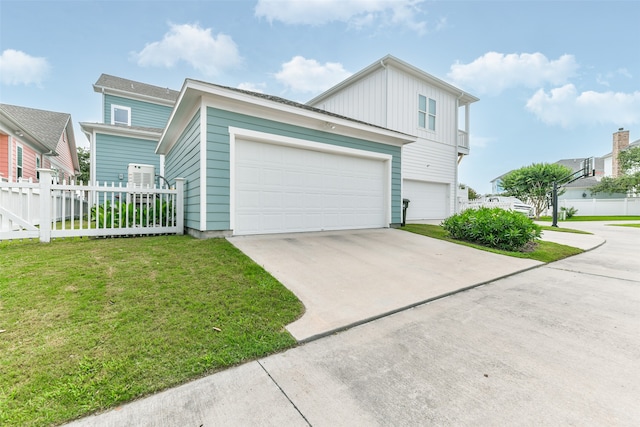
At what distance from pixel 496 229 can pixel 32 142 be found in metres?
17.5

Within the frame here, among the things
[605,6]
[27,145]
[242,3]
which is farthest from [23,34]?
[605,6]

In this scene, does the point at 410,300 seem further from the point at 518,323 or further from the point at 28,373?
the point at 28,373

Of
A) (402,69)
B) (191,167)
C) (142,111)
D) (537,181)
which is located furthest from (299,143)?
(537,181)

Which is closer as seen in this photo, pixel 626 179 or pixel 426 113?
pixel 426 113

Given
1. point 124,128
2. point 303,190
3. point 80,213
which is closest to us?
point 80,213

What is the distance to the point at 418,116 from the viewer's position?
1134 centimetres

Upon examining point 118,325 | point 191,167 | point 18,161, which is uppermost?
point 18,161

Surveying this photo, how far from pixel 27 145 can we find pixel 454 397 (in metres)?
16.8

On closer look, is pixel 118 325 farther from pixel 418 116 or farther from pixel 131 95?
pixel 131 95

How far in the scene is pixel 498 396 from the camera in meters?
1.63

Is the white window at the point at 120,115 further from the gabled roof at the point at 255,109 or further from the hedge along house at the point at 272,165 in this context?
the gabled roof at the point at 255,109

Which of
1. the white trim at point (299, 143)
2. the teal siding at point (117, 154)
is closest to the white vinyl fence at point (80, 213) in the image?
the white trim at point (299, 143)

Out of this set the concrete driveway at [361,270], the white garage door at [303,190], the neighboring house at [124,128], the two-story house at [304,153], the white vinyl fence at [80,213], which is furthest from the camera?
the neighboring house at [124,128]

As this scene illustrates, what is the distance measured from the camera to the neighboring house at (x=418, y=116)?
10516 millimetres
